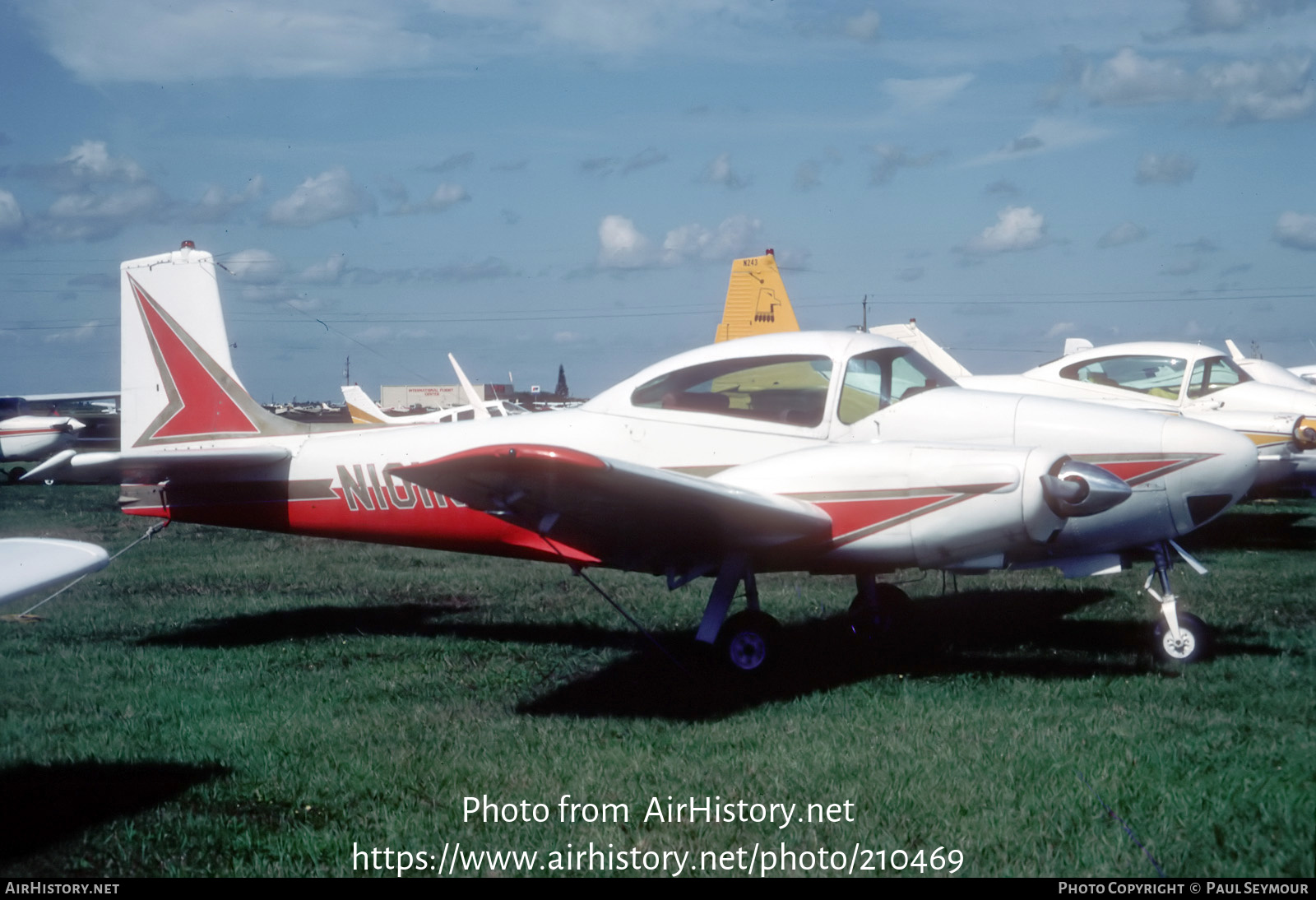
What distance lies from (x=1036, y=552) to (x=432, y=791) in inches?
139

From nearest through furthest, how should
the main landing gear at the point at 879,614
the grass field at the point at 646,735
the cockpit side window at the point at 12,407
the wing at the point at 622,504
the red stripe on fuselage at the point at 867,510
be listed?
the grass field at the point at 646,735 < the wing at the point at 622,504 < the red stripe on fuselage at the point at 867,510 < the main landing gear at the point at 879,614 < the cockpit side window at the point at 12,407

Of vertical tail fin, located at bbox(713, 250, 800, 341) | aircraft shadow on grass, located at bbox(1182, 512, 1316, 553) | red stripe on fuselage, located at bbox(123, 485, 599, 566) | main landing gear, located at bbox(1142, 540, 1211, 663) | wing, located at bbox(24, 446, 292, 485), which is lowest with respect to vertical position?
aircraft shadow on grass, located at bbox(1182, 512, 1316, 553)

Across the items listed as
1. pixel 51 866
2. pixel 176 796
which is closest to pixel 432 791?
pixel 176 796

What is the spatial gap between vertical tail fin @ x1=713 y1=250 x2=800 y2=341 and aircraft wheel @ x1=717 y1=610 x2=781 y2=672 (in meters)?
13.9

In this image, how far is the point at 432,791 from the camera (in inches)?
169

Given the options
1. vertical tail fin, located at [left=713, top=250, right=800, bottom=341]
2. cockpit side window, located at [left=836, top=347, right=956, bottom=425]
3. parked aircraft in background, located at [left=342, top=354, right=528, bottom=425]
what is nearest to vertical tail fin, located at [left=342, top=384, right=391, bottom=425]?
parked aircraft in background, located at [left=342, top=354, right=528, bottom=425]

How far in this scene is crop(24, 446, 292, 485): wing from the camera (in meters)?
6.75

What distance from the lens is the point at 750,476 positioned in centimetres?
583

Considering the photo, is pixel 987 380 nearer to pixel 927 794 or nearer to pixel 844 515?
pixel 844 515

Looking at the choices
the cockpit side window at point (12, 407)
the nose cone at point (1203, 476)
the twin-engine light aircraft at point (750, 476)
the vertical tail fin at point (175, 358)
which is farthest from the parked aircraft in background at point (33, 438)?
the nose cone at point (1203, 476)

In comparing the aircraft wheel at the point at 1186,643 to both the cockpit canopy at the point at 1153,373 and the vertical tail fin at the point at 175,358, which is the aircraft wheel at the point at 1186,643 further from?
the vertical tail fin at the point at 175,358

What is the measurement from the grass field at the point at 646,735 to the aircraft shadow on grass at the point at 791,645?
0.11 ft

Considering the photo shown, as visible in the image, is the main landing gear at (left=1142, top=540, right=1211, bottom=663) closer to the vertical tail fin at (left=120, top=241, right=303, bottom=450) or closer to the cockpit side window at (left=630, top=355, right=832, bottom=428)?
the cockpit side window at (left=630, top=355, right=832, bottom=428)

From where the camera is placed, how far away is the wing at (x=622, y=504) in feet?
16.1
